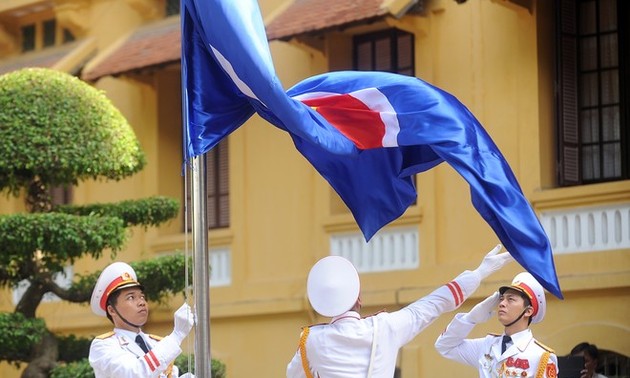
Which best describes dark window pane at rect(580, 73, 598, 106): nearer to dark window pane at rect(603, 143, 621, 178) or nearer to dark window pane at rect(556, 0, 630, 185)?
dark window pane at rect(556, 0, 630, 185)

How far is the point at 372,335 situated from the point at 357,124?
134cm

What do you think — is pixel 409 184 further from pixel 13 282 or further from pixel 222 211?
pixel 222 211

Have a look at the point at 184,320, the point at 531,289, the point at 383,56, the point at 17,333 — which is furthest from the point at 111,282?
the point at 383,56

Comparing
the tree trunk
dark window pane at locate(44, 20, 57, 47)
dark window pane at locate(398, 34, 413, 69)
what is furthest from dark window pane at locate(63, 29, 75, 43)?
the tree trunk

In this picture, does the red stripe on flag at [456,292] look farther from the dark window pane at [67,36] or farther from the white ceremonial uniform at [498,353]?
the dark window pane at [67,36]

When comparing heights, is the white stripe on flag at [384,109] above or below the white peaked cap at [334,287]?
above

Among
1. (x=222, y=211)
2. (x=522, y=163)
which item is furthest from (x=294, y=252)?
(x=522, y=163)

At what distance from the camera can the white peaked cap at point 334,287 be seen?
7.88 metres

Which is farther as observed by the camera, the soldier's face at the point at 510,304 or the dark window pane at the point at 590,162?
the dark window pane at the point at 590,162

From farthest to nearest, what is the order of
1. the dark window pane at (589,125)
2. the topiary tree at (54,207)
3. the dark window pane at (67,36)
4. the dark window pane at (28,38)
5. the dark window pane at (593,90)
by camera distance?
the dark window pane at (28,38) < the dark window pane at (67,36) < the dark window pane at (589,125) < the dark window pane at (593,90) < the topiary tree at (54,207)

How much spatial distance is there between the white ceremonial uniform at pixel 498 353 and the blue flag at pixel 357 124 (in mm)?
954

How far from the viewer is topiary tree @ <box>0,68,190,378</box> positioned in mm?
13086

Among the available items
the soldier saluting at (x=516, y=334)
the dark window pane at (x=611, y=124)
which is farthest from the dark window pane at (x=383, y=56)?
the soldier saluting at (x=516, y=334)

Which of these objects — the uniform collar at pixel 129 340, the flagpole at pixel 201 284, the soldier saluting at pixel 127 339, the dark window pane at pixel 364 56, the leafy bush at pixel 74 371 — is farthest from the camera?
the dark window pane at pixel 364 56
